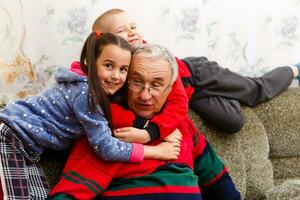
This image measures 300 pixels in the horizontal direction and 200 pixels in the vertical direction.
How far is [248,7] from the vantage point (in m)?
2.23

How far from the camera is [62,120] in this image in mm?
1448

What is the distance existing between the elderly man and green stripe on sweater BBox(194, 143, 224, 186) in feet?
0.27

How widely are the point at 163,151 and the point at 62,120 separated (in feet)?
1.21

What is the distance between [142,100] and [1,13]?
76 centimetres

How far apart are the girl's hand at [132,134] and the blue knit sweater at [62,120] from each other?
0.15ft

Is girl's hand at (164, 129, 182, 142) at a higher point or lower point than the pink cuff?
lower

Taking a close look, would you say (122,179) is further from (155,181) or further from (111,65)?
(111,65)

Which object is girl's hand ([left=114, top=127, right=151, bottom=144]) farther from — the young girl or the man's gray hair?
the man's gray hair

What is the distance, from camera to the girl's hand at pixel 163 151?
5.01ft

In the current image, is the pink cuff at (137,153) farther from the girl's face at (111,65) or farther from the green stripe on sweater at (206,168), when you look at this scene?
the green stripe on sweater at (206,168)

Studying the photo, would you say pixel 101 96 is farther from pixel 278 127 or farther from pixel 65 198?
pixel 278 127

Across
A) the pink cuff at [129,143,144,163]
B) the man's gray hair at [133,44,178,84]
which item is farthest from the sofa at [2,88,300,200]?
the pink cuff at [129,143,144,163]

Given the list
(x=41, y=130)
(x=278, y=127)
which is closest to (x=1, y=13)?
(x=41, y=130)

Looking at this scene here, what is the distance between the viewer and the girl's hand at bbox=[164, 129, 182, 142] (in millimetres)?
1603
